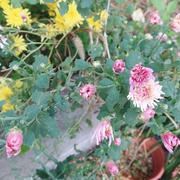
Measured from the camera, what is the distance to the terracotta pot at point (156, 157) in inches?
47.0

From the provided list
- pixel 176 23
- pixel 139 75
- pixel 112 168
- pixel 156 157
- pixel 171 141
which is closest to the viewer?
pixel 139 75

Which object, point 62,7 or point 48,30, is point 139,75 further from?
point 48,30

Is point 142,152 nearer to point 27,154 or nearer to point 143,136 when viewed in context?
point 143,136

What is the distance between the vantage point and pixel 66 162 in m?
0.97

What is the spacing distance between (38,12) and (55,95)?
60 centimetres

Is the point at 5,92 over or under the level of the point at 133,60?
under

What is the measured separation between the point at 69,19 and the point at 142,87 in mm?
394

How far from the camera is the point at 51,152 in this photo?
0.94m

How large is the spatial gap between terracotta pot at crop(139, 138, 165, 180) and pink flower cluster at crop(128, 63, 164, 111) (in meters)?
0.70

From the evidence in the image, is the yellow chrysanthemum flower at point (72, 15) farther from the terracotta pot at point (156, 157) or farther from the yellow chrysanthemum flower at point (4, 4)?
the terracotta pot at point (156, 157)

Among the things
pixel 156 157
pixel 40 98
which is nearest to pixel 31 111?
pixel 40 98

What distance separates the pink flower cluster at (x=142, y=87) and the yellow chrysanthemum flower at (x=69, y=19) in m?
0.34

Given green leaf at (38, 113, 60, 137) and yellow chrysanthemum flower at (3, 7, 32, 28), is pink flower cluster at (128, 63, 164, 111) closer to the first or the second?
green leaf at (38, 113, 60, 137)

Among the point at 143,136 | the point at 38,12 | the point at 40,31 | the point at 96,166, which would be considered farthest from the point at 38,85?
the point at 143,136
